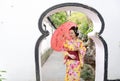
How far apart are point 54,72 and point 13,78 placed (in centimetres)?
44

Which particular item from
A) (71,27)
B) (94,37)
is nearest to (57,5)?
(71,27)

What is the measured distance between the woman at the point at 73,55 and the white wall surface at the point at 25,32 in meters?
0.29

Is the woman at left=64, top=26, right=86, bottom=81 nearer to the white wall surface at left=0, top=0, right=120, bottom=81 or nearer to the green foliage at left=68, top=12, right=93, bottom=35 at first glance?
the green foliage at left=68, top=12, right=93, bottom=35

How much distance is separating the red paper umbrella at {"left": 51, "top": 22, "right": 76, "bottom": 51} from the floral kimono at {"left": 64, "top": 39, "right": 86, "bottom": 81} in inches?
2.1

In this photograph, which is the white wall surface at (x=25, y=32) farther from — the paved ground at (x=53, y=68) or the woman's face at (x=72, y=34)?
the woman's face at (x=72, y=34)

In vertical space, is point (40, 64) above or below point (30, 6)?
below

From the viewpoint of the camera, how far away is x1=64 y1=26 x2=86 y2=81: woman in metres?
2.96

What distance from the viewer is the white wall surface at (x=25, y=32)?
285 centimetres

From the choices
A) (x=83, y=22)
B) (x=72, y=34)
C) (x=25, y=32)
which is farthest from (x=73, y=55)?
(x=25, y=32)

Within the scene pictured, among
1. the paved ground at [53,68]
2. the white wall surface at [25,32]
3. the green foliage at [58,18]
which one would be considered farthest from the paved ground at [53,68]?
the green foliage at [58,18]

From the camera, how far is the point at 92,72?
313cm

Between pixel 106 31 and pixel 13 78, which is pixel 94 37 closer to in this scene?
pixel 106 31

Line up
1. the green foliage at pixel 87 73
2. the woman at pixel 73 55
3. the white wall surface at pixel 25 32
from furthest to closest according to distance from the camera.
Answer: the green foliage at pixel 87 73, the woman at pixel 73 55, the white wall surface at pixel 25 32

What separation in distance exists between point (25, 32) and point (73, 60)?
597 millimetres
